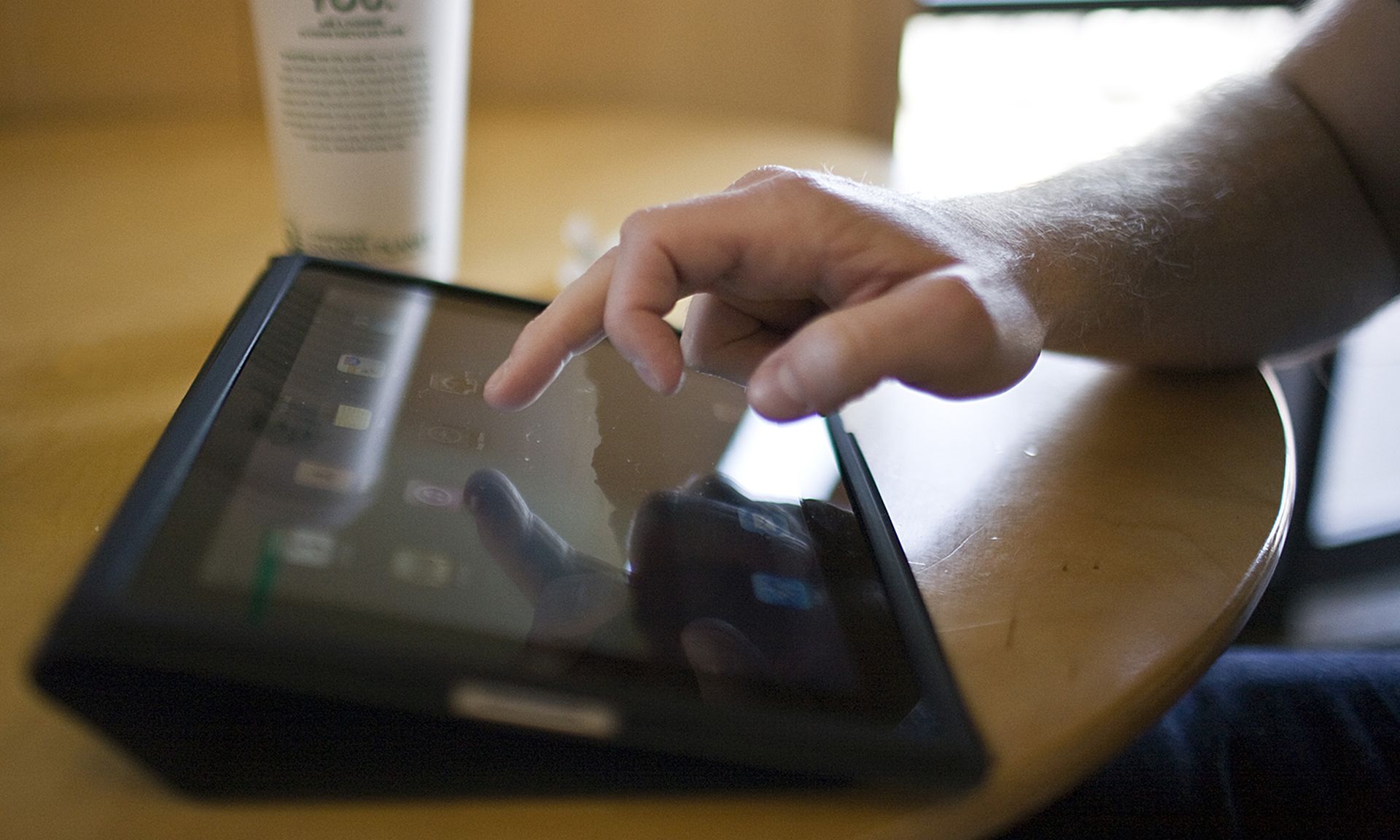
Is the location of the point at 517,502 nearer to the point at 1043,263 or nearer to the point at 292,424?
the point at 292,424

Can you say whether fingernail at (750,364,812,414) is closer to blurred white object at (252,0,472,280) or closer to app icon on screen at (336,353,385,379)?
app icon on screen at (336,353,385,379)

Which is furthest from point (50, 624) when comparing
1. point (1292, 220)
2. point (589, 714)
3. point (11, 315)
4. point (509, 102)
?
point (509, 102)

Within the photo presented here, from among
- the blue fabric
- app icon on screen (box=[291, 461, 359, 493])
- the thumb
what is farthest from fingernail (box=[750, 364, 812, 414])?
the blue fabric

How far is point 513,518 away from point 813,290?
0.13 metres

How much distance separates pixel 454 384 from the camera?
1.17 feet

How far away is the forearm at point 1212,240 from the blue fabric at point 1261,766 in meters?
0.16

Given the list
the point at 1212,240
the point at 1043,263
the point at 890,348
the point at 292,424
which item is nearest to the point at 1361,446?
the point at 1212,240

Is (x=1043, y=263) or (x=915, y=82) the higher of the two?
(x=1043, y=263)

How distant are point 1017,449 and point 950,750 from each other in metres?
0.20

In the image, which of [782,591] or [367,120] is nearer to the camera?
[782,591]

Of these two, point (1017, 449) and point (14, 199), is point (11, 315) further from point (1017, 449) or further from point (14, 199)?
point (1017, 449)

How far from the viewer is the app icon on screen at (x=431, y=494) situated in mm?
282

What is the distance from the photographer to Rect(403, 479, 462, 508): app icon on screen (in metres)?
0.28

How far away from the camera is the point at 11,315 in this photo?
466mm
